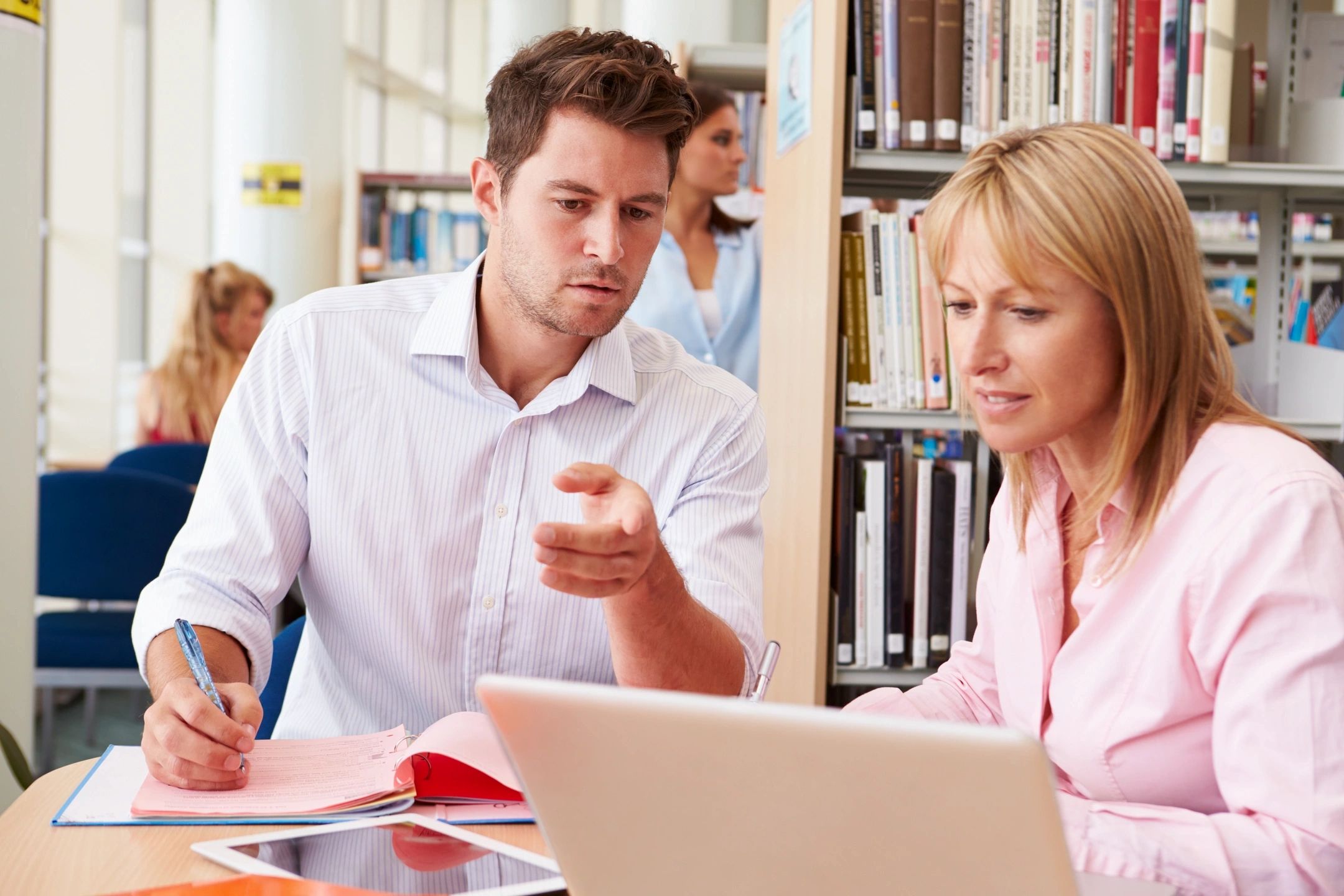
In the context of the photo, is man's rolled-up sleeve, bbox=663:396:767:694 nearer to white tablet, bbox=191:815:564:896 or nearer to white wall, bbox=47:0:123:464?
white tablet, bbox=191:815:564:896

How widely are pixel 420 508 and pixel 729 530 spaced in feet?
1.14

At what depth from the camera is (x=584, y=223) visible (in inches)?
54.8

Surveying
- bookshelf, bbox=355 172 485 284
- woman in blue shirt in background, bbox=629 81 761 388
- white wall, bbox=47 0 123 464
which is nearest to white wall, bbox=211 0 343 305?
bookshelf, bbox=355 172 485 284

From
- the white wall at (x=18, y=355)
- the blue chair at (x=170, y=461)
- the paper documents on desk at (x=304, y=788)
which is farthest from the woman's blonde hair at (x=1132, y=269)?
the blue chair at (x=170, y=461)

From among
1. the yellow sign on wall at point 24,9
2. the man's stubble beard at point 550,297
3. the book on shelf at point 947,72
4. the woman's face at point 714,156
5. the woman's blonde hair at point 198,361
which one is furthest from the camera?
the woman's blonde hair at point 198,361

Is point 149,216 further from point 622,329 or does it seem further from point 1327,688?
point 1327,688

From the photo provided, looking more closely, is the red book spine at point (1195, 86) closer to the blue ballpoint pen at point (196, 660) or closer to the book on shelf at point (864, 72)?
the book on shelf at point (864, 72)

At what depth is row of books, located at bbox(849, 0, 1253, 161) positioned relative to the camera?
196cm

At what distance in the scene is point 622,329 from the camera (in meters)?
1.51

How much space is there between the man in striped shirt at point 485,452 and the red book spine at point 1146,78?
924 millimetres

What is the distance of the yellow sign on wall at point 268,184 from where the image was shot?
5.64 metres

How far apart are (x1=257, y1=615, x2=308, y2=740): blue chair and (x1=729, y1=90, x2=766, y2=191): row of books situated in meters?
2.47

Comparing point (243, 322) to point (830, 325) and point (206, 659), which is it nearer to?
point (830, 325)

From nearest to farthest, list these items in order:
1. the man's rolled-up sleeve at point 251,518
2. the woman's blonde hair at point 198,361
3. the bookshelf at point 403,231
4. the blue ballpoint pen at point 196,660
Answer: the blue ballpoint pen at point 196,660 → the man's rolled-up sleeve at point 251,518 → the woman's blonde hair at point 198,361 → the bookshelf at point 403,231
